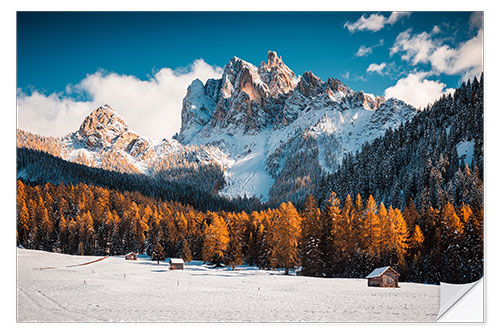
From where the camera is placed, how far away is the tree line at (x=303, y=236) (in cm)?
2027

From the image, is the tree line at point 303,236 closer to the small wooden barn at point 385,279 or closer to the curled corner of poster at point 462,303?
the curled corner of poster at point 462,303

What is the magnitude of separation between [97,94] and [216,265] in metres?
23.7

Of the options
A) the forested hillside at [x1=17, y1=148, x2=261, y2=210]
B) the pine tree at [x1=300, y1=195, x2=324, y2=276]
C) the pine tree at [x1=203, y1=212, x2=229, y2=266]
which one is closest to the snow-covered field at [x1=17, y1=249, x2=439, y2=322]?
the pine tree at [x1=300, y1=195, x2=324, y2=276]

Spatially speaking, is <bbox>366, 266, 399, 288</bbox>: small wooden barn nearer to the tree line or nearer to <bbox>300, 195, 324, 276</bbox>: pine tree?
the tree line

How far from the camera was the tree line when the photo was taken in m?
20.3

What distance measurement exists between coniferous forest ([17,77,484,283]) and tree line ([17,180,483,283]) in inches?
3.4

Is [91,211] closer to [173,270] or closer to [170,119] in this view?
[173,270]
